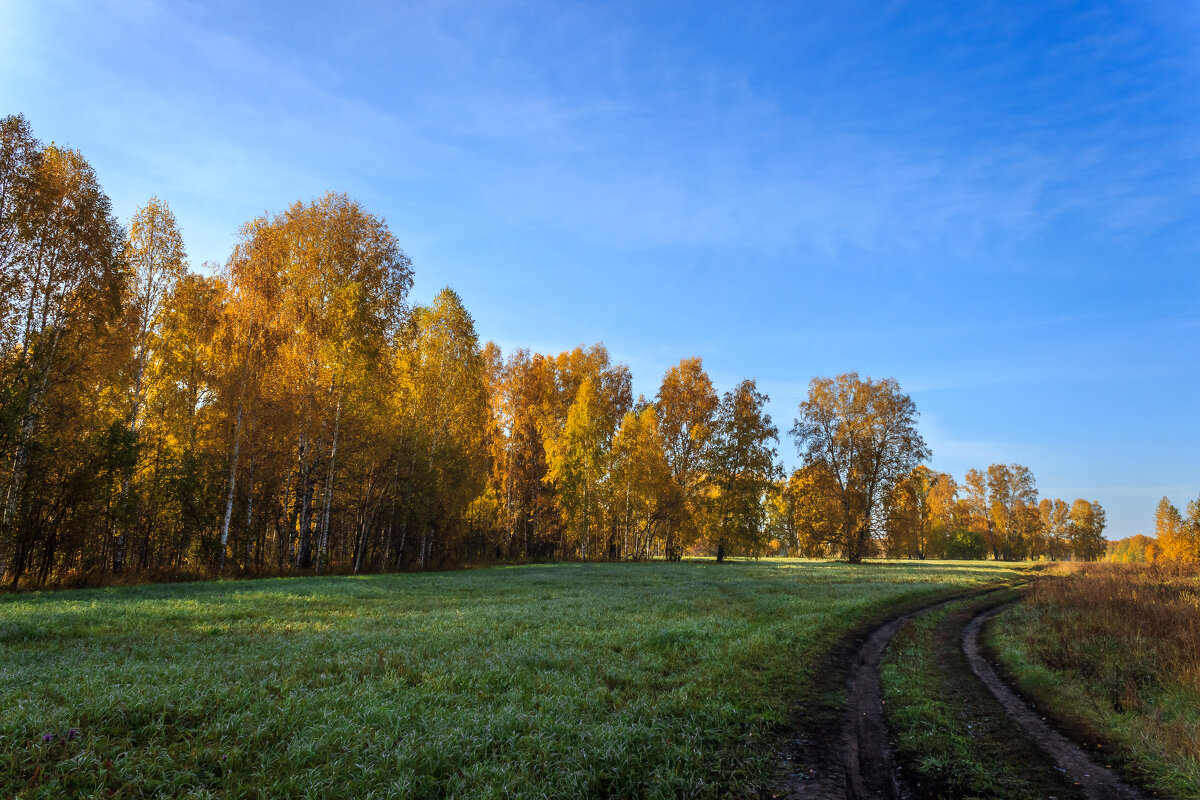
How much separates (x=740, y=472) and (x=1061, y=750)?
46029 mm

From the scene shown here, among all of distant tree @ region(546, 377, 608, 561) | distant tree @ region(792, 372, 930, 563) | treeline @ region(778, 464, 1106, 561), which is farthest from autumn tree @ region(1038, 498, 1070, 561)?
distant tree @ region(546, 377, 608, 561)

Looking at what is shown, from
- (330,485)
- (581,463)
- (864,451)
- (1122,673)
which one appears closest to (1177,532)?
(864,451)

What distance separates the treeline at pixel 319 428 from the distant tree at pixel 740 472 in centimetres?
22

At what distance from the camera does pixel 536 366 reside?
5584 centimetres

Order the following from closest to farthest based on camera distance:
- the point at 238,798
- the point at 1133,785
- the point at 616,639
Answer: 1. the point at 238,798
2. the point at 1133,785
3. the point at 616,639

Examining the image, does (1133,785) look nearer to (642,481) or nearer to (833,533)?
(642,481)

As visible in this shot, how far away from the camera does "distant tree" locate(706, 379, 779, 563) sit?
170 ft

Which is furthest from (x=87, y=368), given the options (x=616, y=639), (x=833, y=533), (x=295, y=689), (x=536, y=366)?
(x=833, y=533)

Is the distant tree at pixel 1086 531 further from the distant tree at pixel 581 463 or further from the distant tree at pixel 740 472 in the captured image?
the distant tree at pixel 581 463

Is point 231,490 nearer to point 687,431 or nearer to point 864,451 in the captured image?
point 687,431

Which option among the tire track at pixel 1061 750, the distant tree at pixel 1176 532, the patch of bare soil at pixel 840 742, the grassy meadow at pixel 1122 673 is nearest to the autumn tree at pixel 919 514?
the distant tree at pixel 1176 532

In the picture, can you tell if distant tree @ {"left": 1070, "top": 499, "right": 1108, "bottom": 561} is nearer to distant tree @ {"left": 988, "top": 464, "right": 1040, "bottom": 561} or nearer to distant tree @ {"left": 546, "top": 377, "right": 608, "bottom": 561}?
distant tree @ {"left": 988, "top": 464, "right": 1040, "bottom": 561}

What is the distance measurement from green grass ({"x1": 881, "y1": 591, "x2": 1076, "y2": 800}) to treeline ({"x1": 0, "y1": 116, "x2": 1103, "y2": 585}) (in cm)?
2686

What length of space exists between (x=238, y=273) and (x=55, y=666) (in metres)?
28.8
